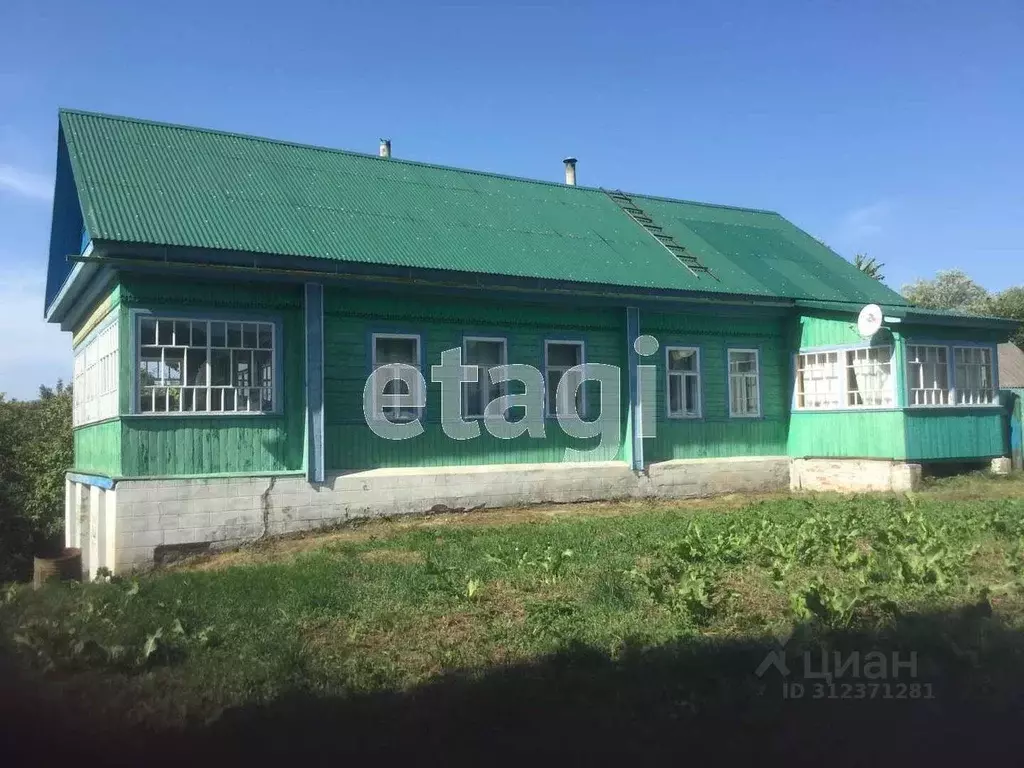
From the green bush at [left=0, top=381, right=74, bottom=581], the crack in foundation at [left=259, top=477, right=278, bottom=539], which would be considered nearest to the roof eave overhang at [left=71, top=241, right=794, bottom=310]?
the crack in foundation at [left=259, top=477, right=278, bottom=539]

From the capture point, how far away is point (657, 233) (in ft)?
59.0

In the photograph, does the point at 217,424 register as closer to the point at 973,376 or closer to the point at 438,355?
the point at 438,355

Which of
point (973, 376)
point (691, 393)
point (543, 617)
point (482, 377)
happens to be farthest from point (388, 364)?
point (973, 376)

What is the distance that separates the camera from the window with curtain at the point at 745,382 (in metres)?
16.6

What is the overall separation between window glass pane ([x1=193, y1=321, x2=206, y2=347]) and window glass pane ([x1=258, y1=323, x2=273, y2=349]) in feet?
2.46

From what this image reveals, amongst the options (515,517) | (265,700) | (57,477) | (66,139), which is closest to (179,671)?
(265,700)

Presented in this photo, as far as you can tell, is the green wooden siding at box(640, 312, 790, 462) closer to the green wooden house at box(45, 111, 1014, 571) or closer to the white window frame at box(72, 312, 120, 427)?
the green wooden house at box(45, 111, 1014, 571)

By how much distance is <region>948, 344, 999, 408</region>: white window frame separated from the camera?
1594cm

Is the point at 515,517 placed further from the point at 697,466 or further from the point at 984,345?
the point at 984,345

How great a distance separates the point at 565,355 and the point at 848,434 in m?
5.40

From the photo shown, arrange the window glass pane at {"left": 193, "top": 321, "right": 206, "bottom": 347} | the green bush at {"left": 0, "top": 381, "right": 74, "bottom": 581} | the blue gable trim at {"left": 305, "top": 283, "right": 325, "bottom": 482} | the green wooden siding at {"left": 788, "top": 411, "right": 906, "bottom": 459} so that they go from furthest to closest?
the green bush at {"left": 0, "top": 381, "right": 74, "bottom": 581} → the green wooden siding at {"left": 788, "top": 411, "right": 906, "bottom": 459} → the blue gable trim at {"left": 305, "top": 283, "right": 325, "bottom": 482} → the window glass pane at {"left": 193, "top": 321, "right": 206, "bottom": 347}

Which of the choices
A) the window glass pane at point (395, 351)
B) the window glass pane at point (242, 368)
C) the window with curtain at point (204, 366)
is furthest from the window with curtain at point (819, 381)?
the window glass pane at point (242, 368)

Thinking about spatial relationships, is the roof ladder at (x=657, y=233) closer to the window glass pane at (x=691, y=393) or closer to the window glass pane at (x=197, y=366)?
the window glass pane at (x=691, y=393)

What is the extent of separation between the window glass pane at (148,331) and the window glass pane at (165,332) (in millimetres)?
52
